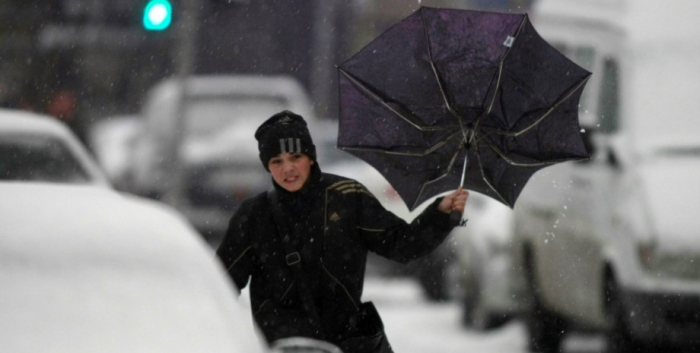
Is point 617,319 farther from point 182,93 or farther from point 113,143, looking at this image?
point 113,143

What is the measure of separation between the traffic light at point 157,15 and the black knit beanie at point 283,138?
337 inches

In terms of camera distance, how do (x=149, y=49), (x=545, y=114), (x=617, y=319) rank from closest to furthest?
(x=545, y=114)
(x=617, y=319)
(x=149, y=49)

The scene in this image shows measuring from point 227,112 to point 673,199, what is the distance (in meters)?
10.3

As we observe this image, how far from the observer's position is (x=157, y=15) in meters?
13.3

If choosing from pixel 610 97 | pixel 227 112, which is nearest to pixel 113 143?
pixel 227 112

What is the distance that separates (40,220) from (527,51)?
179cm

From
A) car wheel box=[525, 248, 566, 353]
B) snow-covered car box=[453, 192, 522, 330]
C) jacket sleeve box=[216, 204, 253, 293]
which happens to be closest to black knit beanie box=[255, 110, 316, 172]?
jacket sleeve box=[216, 204, 253, 293]

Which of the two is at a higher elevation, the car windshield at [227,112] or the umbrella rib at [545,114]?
the car windshield at [227,112]

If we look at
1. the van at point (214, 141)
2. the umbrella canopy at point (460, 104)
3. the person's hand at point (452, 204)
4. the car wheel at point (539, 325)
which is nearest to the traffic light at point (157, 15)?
the van at point (214, 141)

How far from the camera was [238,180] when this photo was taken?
17.2 m

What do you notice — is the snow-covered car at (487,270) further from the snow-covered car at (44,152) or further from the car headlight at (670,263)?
the snow-covered car at (44,152)

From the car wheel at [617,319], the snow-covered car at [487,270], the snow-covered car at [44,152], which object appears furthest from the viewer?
the snow-covered car at [487,270]

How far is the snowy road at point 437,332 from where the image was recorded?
10.7 meters

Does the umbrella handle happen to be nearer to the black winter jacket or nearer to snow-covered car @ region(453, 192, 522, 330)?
the black winter jacket
